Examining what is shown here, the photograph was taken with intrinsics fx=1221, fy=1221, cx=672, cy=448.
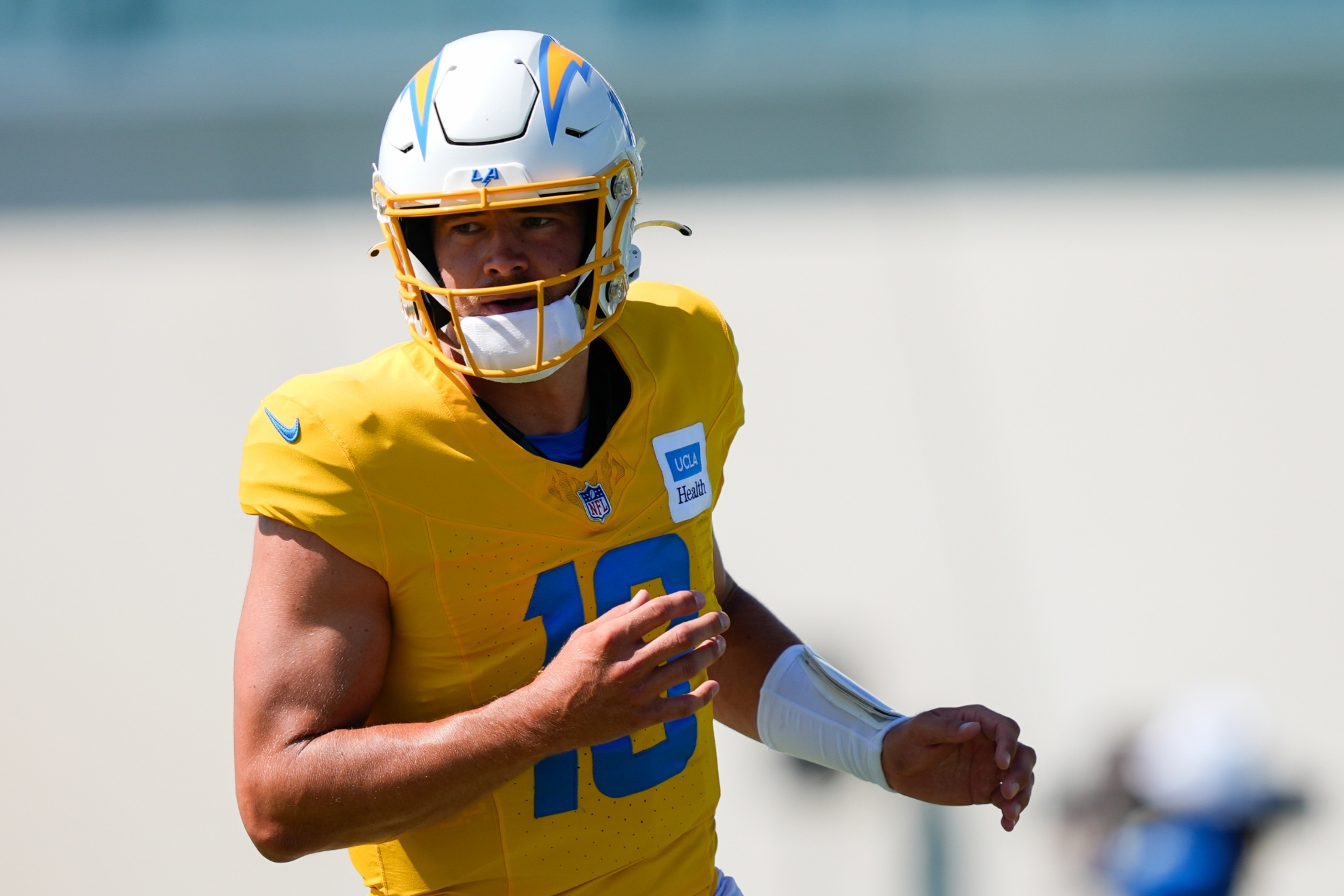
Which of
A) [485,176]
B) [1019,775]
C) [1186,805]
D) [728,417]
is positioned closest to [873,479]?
[1186,805]

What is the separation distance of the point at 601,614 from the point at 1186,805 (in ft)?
3.16

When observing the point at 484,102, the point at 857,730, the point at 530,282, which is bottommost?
the point at 857,730

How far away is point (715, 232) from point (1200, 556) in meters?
1.14

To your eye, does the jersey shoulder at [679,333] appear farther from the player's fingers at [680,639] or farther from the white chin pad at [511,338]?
the player's fingers at [680,639]

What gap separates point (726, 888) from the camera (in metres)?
1.19

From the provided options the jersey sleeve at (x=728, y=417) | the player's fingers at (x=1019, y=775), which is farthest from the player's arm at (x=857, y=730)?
the jersey sleeve at (x=728, y=417)

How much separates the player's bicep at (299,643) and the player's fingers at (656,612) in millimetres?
209

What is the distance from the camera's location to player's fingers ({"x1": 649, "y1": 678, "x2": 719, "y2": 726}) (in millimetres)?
861

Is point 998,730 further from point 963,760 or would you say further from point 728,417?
point 728,417

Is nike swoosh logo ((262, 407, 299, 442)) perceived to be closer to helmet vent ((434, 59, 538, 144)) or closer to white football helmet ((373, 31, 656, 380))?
white football helmet ((373, 31, 656, 380))

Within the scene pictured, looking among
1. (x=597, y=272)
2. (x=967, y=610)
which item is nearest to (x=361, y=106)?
(x=967, y=610)

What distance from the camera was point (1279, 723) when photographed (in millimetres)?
2096

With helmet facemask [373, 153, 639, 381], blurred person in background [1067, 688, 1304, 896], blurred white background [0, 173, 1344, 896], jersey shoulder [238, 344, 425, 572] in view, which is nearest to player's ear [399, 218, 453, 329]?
helmet facemask [373, 153, 639, 381]

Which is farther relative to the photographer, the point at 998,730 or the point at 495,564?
the point at 998,730
